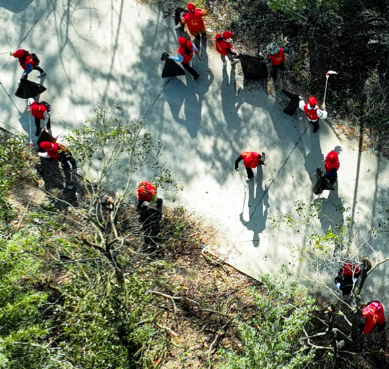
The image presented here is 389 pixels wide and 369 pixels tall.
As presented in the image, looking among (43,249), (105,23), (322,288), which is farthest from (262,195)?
(105,23)

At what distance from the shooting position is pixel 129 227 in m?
12.1

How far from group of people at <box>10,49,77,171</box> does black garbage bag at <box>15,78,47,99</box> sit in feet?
0.60

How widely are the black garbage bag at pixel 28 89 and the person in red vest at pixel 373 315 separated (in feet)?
30.6

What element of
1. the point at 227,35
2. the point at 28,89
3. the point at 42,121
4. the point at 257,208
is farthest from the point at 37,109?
the point at 257,208

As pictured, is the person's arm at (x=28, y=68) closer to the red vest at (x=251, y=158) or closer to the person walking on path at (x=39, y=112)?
the person walking on path at (x=39, y=112)

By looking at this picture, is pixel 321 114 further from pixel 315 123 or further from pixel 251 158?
pixel 251 158

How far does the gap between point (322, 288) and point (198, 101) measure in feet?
18.4

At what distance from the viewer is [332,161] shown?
458 inches

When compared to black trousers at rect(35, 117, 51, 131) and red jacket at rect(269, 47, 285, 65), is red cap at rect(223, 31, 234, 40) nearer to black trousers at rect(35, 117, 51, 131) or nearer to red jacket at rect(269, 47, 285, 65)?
red jacket at rect(269, 47, 285, 65)

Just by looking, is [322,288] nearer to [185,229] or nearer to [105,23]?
[185,229]

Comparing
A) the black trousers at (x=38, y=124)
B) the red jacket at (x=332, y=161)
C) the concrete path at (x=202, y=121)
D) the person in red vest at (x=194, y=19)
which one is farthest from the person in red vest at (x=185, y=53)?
the red jacket at (x=332, y=161)

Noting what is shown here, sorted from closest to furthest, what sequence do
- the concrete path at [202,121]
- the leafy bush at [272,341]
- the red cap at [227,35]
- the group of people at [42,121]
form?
the leafy bush at [272,341] → the group of people at [42,121] → the concrete path at [202,121] → the red cap at [227,35]

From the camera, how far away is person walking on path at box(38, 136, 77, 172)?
11.6 m

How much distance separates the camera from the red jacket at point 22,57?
1240 centimetres
